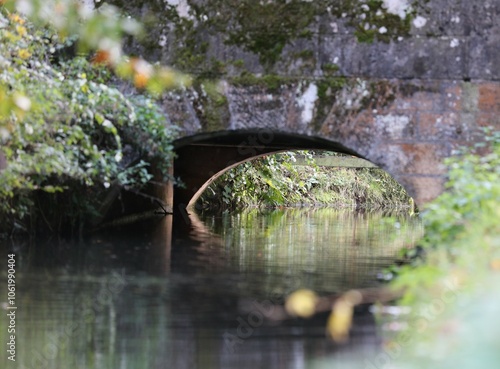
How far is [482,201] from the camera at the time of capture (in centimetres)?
568

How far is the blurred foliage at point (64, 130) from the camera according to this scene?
7488 millimetres

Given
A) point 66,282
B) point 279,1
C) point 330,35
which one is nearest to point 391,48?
point 330,35

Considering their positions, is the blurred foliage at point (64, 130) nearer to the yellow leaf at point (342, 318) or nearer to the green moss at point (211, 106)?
the green moss at point (211, 106)

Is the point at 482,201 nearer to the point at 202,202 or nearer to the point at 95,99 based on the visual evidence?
the point at 95,99

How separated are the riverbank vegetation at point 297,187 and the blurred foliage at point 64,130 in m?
9.30

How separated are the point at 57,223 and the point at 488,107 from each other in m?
4.44

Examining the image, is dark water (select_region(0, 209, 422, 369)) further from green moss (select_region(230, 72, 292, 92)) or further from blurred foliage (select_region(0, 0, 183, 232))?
green moss (select_region(230, 72, 292, 92))

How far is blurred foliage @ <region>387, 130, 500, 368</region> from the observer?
8.04 ft

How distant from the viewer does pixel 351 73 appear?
27.1 ft

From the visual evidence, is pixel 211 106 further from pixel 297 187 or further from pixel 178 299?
pixel 297 187

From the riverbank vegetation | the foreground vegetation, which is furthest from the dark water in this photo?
the riverbank vegetation

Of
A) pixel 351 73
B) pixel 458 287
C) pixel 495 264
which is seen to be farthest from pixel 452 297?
pixel 351 73

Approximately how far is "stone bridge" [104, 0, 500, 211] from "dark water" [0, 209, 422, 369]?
118cm

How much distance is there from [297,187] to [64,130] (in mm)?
15011
